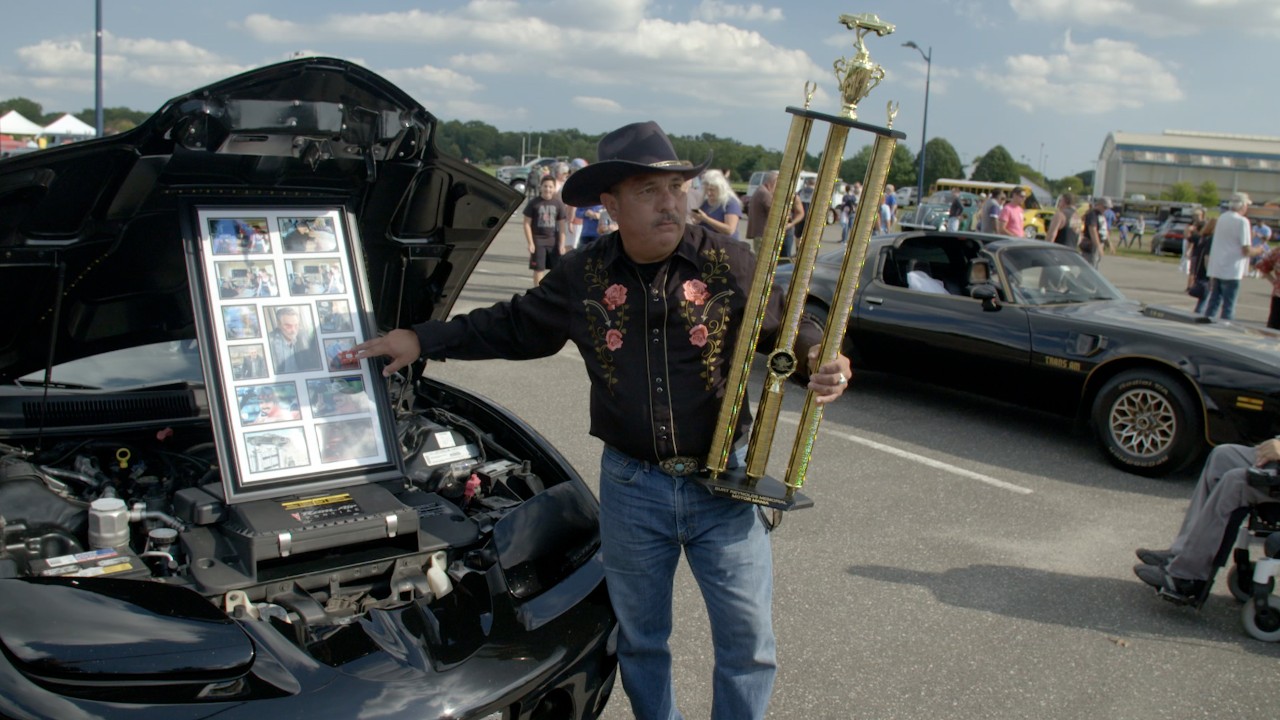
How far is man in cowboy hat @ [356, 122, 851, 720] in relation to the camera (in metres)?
2.47

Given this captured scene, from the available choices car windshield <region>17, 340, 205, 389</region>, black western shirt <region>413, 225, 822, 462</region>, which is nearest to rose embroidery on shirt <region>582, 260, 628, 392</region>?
black western shirt <region>413, 225, 822, 462</region>

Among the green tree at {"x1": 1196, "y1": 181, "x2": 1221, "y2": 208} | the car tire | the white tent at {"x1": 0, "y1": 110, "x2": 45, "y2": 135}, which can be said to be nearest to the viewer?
the car tire

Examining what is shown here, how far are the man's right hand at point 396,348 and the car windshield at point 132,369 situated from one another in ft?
2.70

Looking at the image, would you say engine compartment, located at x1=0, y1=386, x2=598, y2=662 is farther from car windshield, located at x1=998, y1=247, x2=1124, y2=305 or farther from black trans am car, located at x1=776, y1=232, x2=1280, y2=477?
car windshield, located at x1=998, y1=247, x2=1124, y2=305

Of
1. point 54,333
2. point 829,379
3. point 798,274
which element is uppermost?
point 798,274

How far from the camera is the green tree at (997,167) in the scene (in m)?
93.7

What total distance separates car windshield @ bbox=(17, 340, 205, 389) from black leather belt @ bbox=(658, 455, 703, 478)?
1813 mm

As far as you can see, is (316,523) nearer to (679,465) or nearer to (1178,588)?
(679,465)

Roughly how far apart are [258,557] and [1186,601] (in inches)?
145

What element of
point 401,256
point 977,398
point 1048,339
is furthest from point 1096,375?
point 401,256

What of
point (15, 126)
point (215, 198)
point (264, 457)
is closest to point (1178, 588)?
→ point (264, 457)

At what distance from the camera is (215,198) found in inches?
113

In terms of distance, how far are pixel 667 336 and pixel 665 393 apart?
0.47 ft

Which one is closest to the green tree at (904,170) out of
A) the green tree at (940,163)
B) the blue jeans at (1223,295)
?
the green tree at (940,163)
